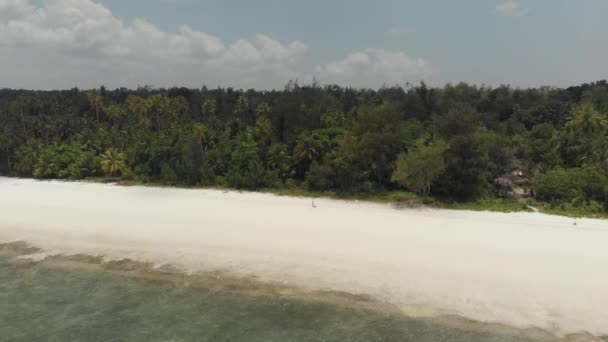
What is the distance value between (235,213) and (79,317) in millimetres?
13741

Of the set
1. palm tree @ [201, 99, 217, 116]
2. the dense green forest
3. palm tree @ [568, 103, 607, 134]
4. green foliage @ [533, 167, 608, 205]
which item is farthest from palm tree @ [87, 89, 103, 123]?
palm tree @ [568, 103, 607, 134]

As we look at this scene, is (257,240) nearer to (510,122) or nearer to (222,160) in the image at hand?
(222,160)

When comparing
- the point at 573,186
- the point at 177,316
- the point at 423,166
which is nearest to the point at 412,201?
the point at 423,166

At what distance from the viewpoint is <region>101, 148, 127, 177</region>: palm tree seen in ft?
148

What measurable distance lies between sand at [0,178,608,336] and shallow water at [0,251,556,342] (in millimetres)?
1547

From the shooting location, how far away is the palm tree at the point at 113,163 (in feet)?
148

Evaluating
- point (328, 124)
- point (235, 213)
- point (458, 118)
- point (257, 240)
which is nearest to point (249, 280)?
point (257, 240)

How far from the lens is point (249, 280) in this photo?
66.0 feet

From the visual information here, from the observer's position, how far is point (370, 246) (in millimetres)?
23000

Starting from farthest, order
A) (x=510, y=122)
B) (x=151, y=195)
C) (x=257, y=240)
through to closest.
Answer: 1. (x=510, y=122)
2. (x=151, y=195)
3. (x=257, y=240)

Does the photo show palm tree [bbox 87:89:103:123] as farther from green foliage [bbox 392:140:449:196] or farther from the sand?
green foliage [bbox 392:140:449:196]

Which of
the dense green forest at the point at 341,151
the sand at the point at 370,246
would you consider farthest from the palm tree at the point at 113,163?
the sand at the point at 370,246

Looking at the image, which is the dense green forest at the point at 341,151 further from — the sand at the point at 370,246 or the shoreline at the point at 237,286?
the shoreline at the point at 237,286

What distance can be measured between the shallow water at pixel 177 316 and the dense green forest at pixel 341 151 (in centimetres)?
1681
